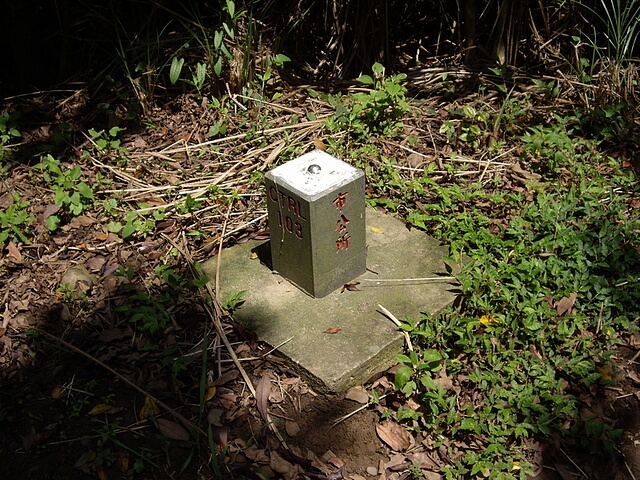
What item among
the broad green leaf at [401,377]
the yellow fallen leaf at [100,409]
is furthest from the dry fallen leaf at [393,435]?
the yellow fallen leaf at [100,409]

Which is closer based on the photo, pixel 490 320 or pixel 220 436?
pixel 220 436

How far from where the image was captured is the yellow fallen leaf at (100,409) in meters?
2.96

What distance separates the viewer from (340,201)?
3.18 m

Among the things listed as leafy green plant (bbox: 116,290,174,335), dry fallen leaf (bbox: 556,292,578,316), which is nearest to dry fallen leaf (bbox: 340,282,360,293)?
leafy green plant (bbox: 116,290,174,335)

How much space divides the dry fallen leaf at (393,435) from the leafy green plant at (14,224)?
2150 millimetres

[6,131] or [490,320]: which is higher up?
[6,131]

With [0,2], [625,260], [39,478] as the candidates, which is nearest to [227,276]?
[39,478]

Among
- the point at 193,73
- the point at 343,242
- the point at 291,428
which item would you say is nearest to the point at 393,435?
the point at 291,428

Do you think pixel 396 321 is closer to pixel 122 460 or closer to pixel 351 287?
pixel 351 287

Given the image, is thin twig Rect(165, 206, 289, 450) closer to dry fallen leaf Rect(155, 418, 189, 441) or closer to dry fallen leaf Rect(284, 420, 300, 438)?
dry fallen leaf Rect(284, 420, 300, 438)

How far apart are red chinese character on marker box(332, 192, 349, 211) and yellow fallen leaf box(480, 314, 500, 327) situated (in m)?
0.82

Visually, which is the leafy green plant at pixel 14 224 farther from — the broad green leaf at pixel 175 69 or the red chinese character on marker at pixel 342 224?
the red chinese character on marker at pixel 342 224

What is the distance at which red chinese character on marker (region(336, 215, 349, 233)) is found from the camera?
322 cm

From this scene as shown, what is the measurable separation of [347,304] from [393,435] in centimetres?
67
